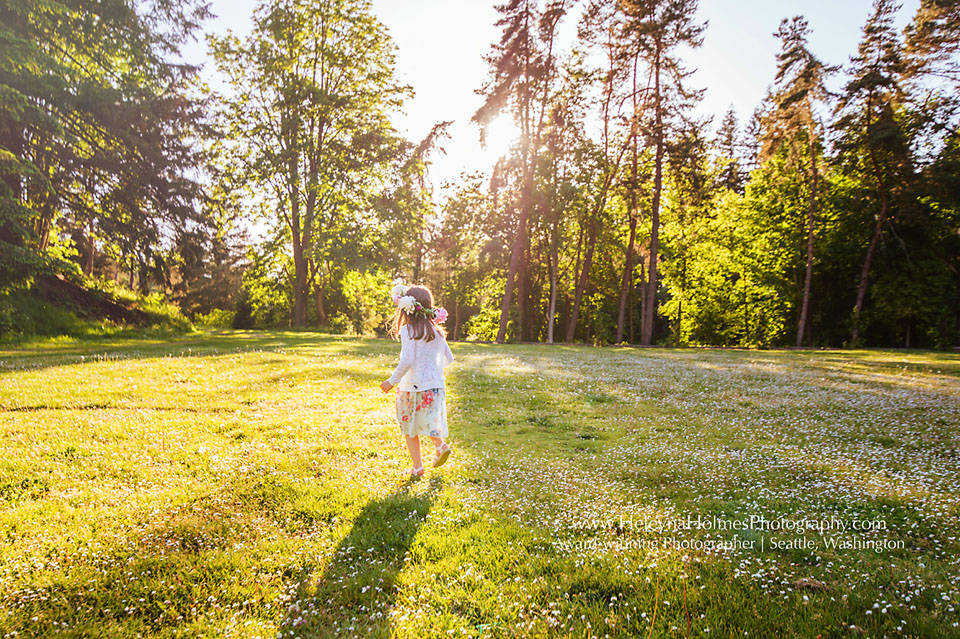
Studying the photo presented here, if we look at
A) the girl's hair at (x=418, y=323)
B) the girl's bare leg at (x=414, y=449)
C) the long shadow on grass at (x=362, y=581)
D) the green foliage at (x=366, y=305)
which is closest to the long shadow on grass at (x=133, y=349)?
the girl's hair at (x=418, y=323)

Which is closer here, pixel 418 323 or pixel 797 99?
pixel 418 323

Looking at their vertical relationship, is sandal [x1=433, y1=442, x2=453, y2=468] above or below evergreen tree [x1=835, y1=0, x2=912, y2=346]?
below

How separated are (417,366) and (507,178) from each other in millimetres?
28899

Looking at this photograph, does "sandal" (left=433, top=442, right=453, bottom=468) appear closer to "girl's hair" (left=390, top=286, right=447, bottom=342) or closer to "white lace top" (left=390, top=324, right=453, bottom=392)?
"white lace top" (left=390, top=324, right=453, bottom=392)

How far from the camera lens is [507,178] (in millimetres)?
33656

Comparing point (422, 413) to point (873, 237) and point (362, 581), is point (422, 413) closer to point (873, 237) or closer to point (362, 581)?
point (362, 581)

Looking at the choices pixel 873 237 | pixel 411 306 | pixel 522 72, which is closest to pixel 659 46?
pixel 522 72

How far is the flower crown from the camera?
276 inches

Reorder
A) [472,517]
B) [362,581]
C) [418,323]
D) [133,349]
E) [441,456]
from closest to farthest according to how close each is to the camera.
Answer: [362,581]
[472,517]
[441,456]
[418,323]
[133,349]

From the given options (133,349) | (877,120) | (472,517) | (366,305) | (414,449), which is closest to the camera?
(472,517)

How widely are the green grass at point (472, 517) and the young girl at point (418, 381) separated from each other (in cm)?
52

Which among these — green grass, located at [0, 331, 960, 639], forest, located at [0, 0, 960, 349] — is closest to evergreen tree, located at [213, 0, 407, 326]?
forest, located at [0, 0, 960, 349]

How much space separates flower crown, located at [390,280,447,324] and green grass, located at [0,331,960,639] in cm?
242

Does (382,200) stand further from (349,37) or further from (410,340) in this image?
(410,340)
